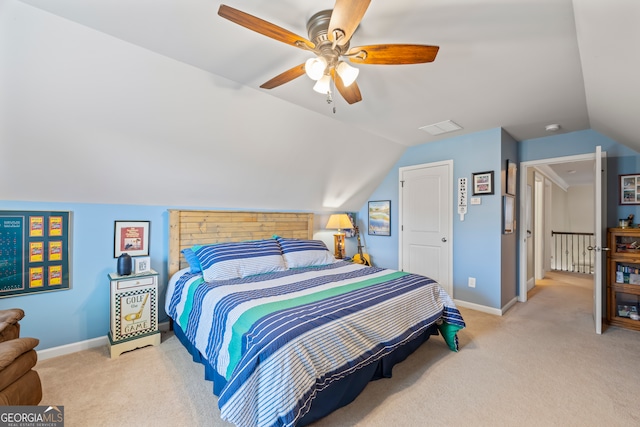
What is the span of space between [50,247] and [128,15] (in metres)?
2.11

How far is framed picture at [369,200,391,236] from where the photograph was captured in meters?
4.75

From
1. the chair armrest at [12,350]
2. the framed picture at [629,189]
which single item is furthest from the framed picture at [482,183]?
the chair armrest at [12,350]

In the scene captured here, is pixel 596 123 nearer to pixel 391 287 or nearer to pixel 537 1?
pixel 537 1

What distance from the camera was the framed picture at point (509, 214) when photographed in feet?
11.9

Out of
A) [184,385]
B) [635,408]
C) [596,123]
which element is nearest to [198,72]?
[184,385]

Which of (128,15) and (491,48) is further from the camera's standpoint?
(491,48)

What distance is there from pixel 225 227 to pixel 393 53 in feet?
8.96

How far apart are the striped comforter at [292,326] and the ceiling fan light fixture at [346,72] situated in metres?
1.48

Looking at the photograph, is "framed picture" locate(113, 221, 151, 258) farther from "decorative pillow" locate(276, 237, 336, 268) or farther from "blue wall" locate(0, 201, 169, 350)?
"decorative pillow" locate(276, 237, 336, 268)

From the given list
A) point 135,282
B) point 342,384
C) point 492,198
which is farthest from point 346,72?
point 492,198

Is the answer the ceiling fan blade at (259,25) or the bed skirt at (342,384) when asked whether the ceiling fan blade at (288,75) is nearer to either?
the ceiling fan blade at (259,25)

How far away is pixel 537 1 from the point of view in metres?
1.49

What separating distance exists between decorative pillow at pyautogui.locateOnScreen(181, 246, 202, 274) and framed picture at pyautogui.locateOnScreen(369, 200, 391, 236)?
121 inches

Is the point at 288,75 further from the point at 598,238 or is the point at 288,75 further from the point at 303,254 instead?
the point at 598,238
